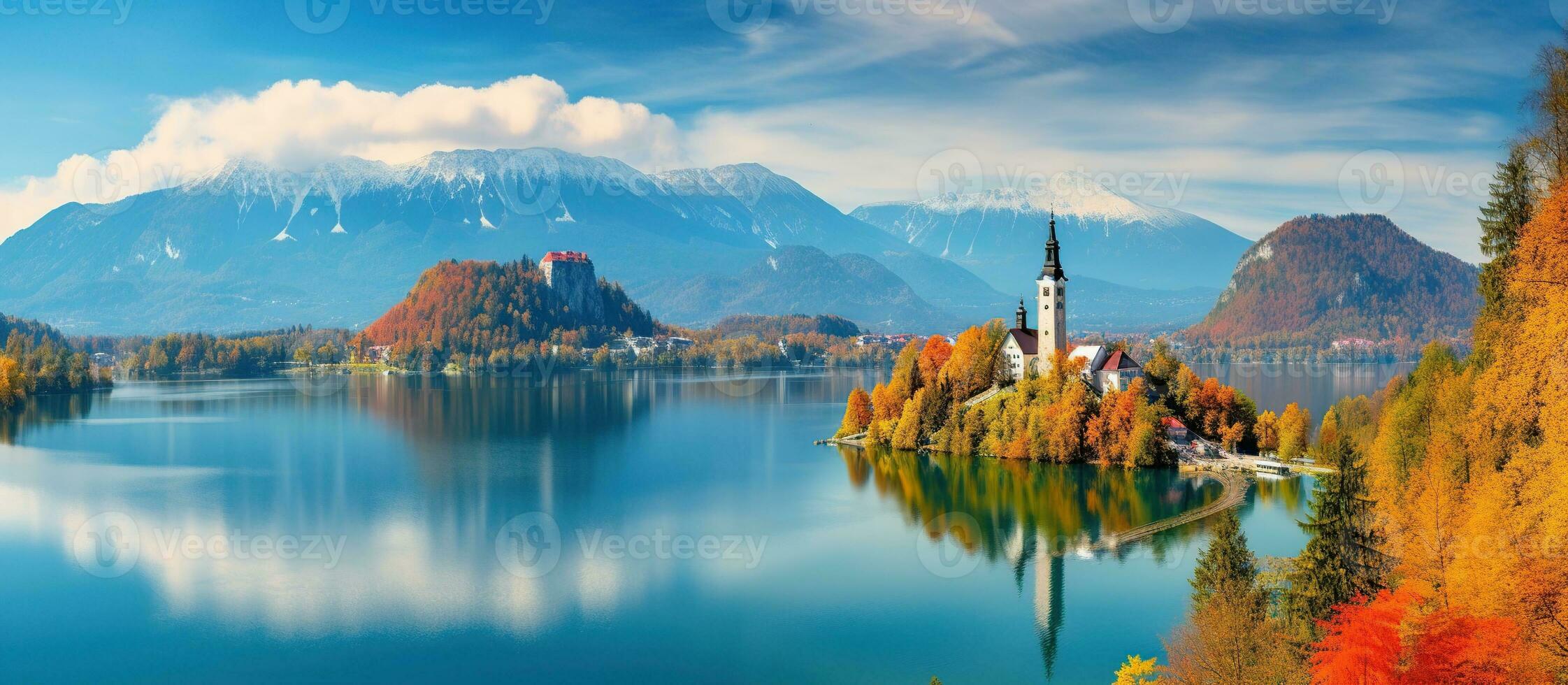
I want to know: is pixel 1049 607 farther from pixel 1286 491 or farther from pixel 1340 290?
pixel 1340 290

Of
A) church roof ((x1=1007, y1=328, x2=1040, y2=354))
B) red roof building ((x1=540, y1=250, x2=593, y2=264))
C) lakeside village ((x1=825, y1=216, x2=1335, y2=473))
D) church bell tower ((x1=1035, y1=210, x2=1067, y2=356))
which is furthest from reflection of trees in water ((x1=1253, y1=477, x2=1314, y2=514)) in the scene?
red roof building ((x1=540, y1=250, x2=593, y2=264))

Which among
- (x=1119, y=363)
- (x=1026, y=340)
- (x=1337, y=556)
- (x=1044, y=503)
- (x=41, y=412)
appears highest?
(x=1026, y=340)

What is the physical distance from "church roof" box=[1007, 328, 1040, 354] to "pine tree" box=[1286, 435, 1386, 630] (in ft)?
102

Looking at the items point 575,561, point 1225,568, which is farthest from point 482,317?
point 1225,568

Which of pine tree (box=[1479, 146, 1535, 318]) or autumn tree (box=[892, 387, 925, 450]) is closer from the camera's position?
pine tree (box=[1479, 146, 1535, 318])

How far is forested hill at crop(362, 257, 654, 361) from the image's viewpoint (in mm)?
121750

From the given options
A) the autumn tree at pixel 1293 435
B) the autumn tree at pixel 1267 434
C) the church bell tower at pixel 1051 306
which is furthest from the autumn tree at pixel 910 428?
the autumn tree at pixel 1293 435

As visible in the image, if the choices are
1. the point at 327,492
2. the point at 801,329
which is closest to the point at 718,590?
the point at 327,492

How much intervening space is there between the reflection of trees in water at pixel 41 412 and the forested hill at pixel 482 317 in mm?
43291

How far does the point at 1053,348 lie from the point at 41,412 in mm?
59061

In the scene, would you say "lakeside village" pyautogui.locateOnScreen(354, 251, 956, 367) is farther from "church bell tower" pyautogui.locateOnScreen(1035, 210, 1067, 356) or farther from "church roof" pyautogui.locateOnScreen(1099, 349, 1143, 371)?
"church roof" pyautogui.locateOnScreen(1099, 349, 1143, 371)

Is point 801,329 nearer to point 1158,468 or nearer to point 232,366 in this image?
point 232,366

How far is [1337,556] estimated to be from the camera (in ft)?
56.6

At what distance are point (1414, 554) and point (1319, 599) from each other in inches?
68.8
